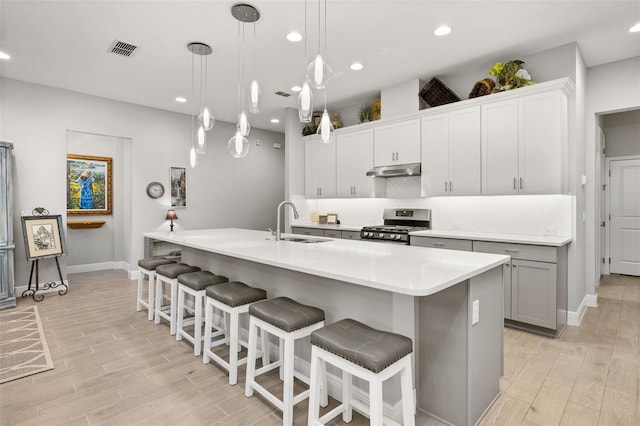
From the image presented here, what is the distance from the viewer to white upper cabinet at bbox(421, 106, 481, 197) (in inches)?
160

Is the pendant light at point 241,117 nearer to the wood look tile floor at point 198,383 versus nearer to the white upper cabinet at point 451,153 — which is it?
the wood look tile floor at point 198,383

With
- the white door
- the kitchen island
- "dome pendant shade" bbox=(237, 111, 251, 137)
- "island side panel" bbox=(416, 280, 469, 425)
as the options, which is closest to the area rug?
the kitchen island

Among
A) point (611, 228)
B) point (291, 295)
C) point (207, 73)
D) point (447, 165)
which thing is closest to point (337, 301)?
point (291, 295)

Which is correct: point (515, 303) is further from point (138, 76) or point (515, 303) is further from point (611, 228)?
point (138, 76)

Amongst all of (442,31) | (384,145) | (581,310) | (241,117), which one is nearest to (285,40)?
(241,117)

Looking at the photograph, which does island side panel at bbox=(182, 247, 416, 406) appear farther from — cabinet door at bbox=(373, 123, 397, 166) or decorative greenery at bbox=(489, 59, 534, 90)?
decorative greenery at bbox=(489, 59, 534, 90)

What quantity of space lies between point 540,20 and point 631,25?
0.92m

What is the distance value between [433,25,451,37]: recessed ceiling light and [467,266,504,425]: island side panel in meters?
2.42

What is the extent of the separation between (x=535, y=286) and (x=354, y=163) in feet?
10.1

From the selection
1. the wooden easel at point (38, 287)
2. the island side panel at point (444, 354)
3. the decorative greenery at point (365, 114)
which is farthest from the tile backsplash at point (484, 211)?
the wooden easel at point (38, 287)

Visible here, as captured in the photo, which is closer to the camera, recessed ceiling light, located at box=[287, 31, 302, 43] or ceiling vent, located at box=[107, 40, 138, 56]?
recessed ceiling light, located at box=[287, 31, 302, 43]

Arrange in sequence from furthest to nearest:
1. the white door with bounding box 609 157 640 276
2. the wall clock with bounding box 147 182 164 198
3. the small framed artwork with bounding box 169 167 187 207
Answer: the small framed artwork with bounding box 169 167 187 207 < the wall clock with bounding box 147 182 164 198 < the white door with bounding box 609 157 640 276

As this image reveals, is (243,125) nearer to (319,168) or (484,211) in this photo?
(319,168)

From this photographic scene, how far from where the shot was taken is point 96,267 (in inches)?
260
